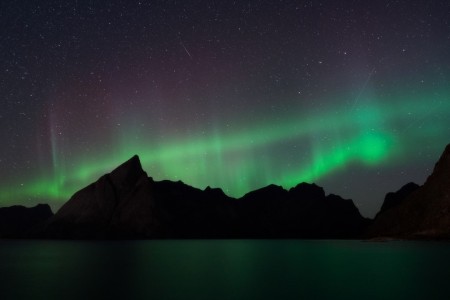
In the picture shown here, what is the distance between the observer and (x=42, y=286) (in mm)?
45062

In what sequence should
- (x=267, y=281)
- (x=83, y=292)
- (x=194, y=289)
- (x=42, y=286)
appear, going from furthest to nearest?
(x=267, y=281), (x=42, y=286), (x=194, y=289), (x=83, y=292)

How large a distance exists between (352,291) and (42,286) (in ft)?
104

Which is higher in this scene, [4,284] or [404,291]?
[4,284]

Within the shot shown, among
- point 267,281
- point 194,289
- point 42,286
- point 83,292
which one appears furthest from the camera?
point 267,281

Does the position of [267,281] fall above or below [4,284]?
below

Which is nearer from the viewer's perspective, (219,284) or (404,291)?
(404,291)

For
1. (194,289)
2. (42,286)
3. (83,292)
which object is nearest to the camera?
(83,292)

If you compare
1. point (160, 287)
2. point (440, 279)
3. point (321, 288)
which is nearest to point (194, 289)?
point (160, 287)

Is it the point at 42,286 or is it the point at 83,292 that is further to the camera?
the point at 42,286

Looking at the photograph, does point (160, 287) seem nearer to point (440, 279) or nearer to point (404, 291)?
point (404, 291)

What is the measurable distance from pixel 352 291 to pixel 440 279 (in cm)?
1661

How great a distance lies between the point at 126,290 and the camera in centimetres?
3984

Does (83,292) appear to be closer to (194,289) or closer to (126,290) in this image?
(126,290)

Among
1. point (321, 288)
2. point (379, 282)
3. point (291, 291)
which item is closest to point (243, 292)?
point (291, 291)
